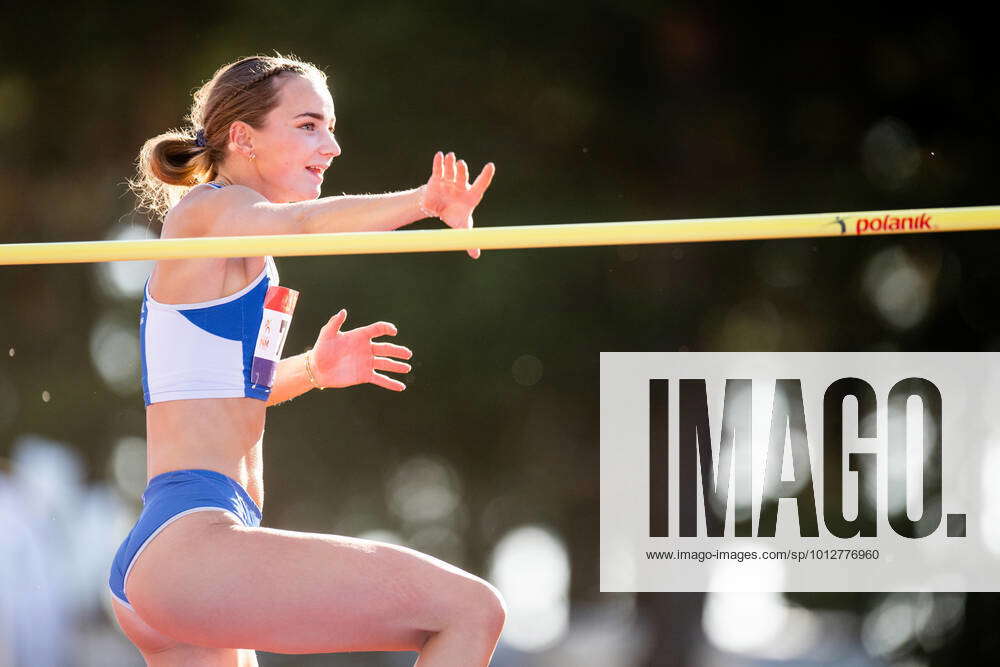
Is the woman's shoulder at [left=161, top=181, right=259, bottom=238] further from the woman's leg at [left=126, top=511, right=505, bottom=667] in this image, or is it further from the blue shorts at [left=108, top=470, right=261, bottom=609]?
the woman's leg at [left=126, top=511, right=505, bottom=667]

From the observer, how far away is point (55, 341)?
333 centimetres

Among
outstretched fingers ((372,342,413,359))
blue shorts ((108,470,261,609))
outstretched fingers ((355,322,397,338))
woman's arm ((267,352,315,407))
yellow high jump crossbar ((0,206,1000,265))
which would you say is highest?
yellow high jump crossbar ((0,206,1000,265))

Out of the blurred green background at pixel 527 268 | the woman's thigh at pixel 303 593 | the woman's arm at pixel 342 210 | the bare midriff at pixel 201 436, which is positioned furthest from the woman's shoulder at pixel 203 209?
the blurred green background at pixel 527 268

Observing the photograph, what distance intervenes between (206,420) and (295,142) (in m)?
0.49

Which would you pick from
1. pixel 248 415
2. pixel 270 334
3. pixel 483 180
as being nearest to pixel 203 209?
pixel 270 334

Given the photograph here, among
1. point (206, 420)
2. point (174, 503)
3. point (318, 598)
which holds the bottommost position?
point (318, 598)

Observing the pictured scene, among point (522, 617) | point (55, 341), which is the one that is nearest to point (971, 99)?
point (522, 617)

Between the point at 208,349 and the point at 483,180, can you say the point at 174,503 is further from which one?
the point at 483,180

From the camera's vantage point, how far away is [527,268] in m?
3.30

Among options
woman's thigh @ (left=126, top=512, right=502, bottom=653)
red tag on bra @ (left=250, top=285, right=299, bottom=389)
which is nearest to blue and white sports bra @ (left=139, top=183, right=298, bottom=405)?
red tag on bra @ (left=250, top=285, right=299, bottom=389)

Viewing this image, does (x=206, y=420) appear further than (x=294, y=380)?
No

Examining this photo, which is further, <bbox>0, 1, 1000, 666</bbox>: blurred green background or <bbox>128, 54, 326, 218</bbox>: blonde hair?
<bbox>0, 1, 1000, 666</bbox>: blurred green background

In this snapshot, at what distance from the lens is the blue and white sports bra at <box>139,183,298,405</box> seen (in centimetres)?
168

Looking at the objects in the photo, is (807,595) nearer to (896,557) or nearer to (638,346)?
(896,557)
